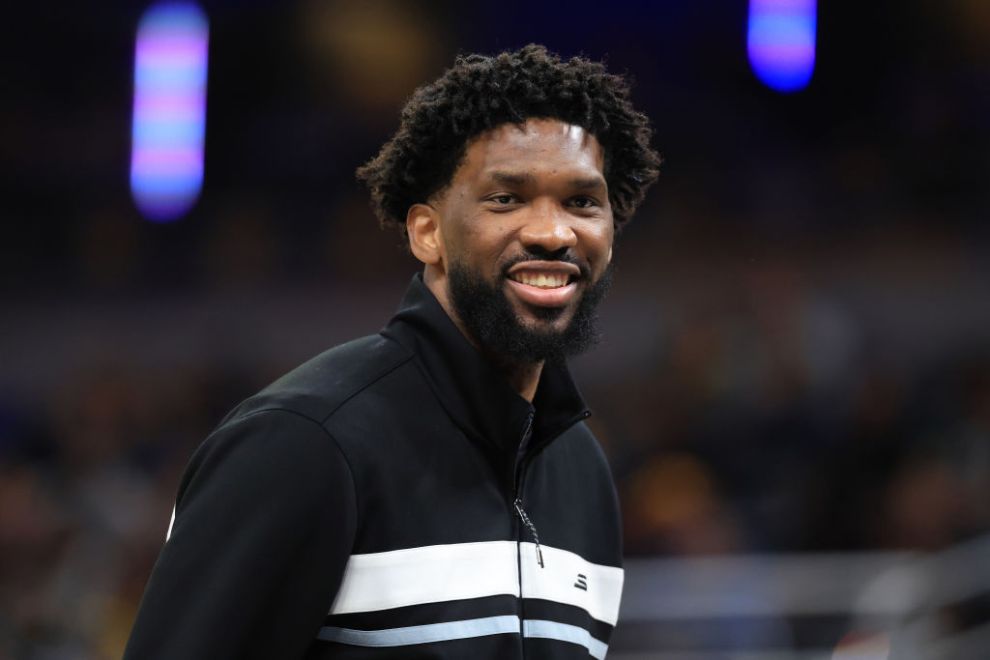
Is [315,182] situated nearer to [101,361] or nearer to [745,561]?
[101,361]

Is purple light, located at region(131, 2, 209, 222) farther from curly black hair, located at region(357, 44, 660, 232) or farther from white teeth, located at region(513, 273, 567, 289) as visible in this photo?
white teeth, located at region(513, 273, 567, 289)

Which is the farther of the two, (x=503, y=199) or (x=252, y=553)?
(x=503, y=199)

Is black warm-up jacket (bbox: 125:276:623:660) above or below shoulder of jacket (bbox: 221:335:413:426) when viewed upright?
below

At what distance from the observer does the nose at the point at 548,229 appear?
2.40 metres

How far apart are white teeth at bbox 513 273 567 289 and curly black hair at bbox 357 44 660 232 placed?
0.23 m

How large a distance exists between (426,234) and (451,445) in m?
0.39

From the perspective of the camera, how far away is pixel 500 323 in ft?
7.98

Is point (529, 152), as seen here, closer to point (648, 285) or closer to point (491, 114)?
point (491, 114)

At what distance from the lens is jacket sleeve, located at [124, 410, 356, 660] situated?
2053 millimetres

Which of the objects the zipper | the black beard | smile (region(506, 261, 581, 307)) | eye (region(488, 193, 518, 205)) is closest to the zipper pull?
the zipper

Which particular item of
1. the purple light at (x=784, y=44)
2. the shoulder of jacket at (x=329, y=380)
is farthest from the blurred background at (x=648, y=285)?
the shoulder of jacket at (x=329, y=380)

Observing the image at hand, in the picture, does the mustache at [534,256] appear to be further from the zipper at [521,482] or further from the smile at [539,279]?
the zipper at [521,482]

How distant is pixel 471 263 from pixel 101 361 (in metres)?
5.72

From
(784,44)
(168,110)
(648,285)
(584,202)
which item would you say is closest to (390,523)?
(584,202)
